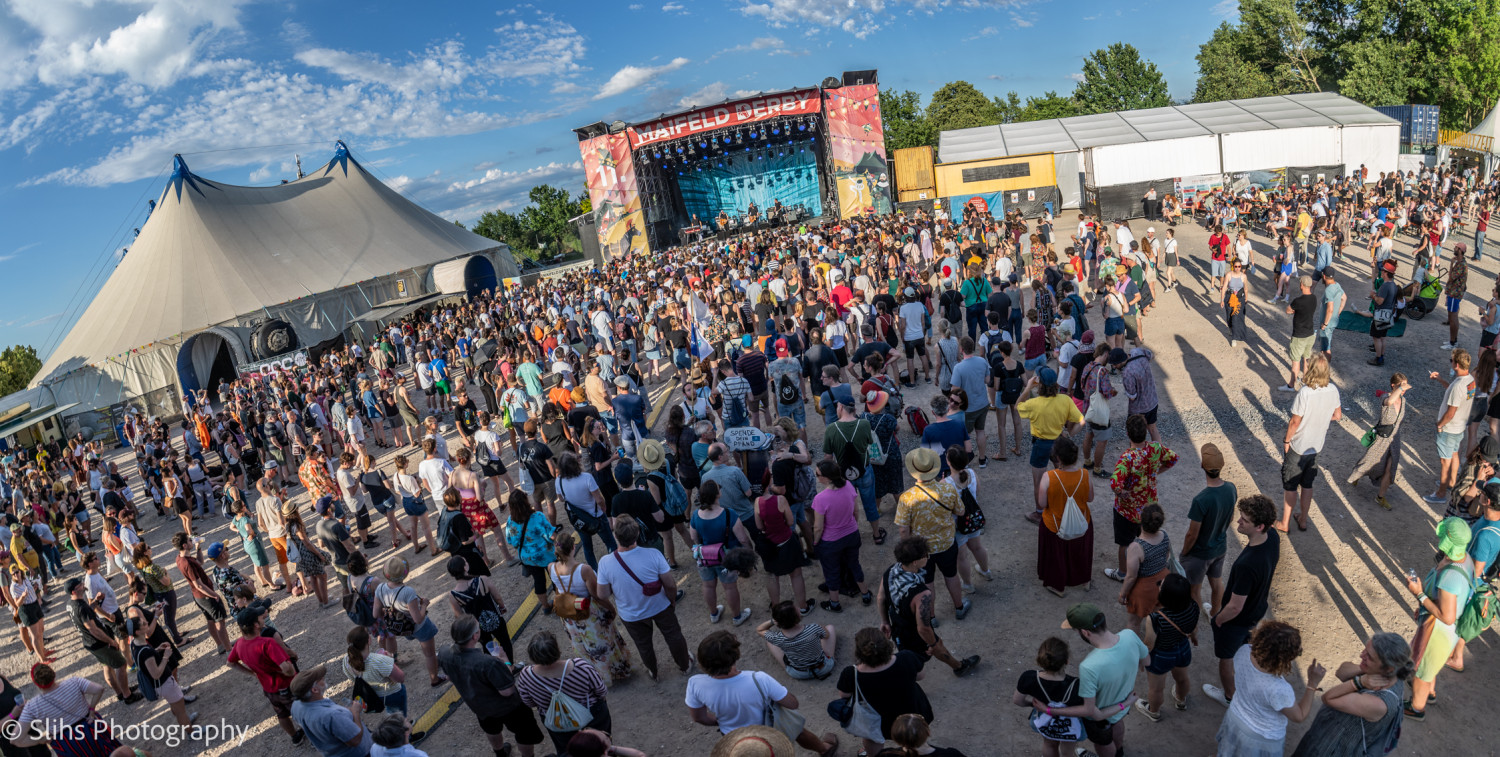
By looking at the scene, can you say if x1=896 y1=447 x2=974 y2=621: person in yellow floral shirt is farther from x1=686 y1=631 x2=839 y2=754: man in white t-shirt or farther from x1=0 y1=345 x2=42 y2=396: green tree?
x1=0 y1=345 x2=42 y2=396: green tree

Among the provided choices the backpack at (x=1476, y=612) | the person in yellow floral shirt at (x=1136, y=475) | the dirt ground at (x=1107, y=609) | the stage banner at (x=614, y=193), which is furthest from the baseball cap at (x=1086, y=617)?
the stage banner at (x=614, y=193)

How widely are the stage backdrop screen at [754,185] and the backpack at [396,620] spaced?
35.6 meters

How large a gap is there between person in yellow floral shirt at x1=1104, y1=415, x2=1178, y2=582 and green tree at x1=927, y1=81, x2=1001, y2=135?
6006cm

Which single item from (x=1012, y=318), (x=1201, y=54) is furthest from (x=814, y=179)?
(x=1201, y=54)

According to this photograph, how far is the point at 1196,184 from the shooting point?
29.4 m

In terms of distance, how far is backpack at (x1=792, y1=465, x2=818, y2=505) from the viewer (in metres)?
6.30

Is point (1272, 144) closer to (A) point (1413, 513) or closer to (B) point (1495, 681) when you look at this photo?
(A) point (1413, 513)

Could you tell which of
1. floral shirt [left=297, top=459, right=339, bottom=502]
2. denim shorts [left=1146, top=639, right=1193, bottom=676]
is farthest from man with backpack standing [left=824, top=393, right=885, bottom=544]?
floral shirt [left=297, top=459, right=339, bottom=502]

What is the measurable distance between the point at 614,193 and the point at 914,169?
1355 centimetres

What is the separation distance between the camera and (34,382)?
26.1 meters

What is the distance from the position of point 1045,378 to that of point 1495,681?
3474 mm

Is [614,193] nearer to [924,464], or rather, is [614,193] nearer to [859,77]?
[859,77]

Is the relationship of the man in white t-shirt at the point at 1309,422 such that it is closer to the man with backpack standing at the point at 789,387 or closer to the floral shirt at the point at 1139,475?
the floral shirt at the point at 1139,475

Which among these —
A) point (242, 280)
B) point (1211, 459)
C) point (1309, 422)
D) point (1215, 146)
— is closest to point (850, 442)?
point (1211, 459)
